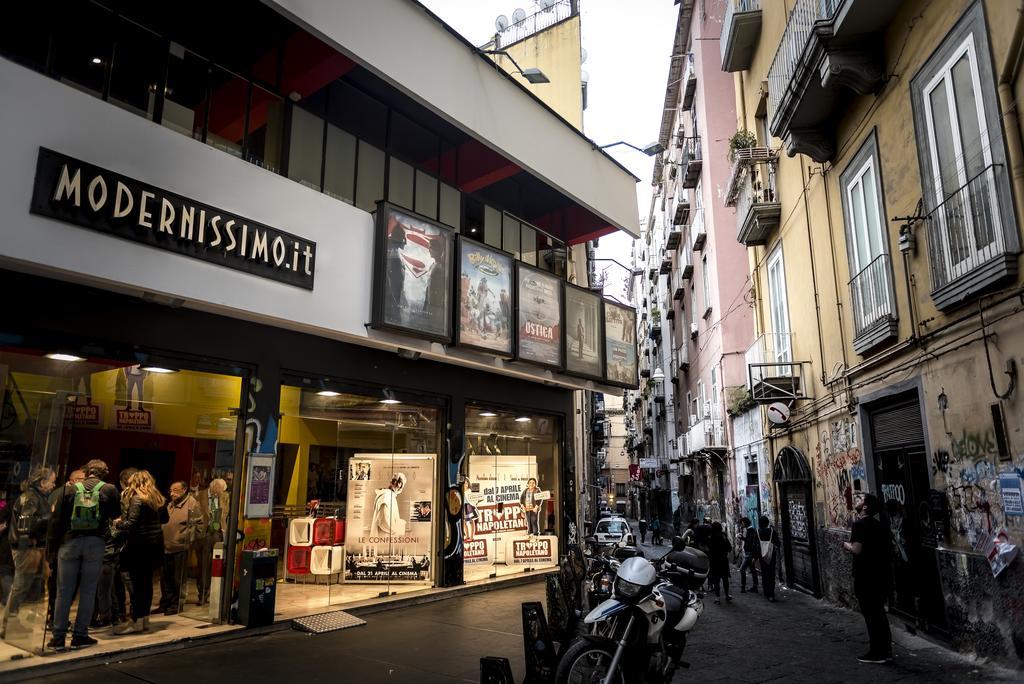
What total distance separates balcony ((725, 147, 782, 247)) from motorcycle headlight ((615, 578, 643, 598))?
11.0 meters

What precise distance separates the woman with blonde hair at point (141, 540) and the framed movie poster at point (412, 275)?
12.5 feet

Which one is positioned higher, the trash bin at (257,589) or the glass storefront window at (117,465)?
the glass storefront window at (117,465)

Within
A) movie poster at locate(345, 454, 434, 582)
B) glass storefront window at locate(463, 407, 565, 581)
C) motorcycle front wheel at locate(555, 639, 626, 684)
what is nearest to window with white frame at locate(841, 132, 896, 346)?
motorcycle front wheel at locate(555, 639, 626, 684)

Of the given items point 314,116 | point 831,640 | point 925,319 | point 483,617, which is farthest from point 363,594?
point 925,319

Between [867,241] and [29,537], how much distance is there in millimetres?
11577

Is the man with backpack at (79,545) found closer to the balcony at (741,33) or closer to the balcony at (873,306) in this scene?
the balcony at (873,306)

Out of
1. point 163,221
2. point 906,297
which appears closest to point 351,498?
point 163,221

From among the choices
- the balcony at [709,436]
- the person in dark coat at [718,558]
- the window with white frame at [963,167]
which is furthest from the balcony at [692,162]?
the window with white frame at [963,167]

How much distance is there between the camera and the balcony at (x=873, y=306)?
9.23m

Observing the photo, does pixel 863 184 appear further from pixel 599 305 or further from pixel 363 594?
pixel 363 594

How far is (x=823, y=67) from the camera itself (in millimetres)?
9562

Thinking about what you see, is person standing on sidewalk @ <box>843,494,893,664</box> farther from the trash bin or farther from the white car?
the white car

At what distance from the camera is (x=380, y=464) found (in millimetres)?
12234

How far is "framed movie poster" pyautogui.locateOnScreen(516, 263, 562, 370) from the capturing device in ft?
45.1
